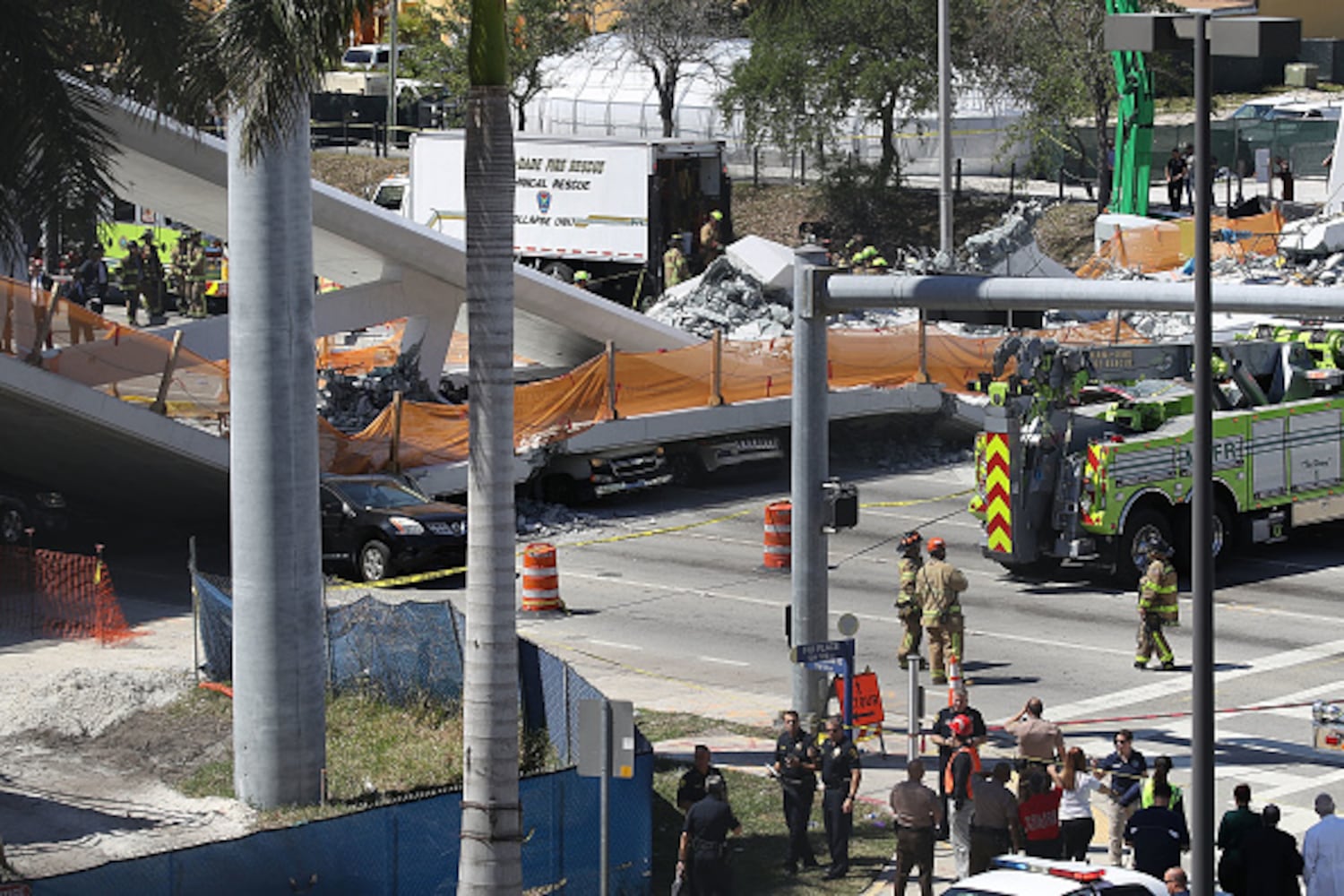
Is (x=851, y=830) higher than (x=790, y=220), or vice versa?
(x=790, y=220)

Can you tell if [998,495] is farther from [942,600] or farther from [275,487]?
[275,487]

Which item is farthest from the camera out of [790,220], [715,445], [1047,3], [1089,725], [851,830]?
[790,220]

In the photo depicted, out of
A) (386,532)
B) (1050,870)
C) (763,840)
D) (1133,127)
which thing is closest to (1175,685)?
(763,840)

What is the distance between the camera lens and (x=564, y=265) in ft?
156

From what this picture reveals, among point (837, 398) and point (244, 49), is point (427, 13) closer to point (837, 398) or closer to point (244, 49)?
point (837, 398)

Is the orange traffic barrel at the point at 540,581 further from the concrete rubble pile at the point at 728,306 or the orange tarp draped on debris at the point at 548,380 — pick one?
the concrete rubble pile at the point at 728,306

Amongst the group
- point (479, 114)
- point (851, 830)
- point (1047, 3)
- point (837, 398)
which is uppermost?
point (1047, 3)

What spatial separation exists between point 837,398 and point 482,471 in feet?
66.1

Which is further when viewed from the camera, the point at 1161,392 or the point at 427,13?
Answer: the point at 427,13

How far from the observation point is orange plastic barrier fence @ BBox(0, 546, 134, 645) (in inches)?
981

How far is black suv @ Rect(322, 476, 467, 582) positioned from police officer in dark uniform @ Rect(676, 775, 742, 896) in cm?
1167

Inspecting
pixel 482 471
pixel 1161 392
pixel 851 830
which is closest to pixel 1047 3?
pixel 1161 392

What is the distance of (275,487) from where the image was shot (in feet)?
60.4

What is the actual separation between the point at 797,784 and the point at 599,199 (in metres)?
30.3
